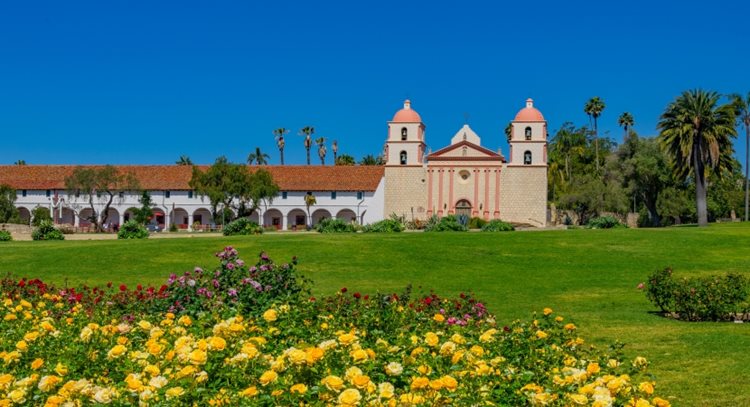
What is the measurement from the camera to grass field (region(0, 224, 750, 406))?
11.8 metres

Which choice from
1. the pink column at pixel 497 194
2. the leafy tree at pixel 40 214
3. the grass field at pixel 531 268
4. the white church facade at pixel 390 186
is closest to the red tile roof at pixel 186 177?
the white church facade at pixel 390 186

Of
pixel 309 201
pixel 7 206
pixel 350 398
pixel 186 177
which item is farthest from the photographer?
pixel 186 177

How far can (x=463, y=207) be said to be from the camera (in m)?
65.6

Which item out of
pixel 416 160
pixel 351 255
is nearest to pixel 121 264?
pixel 351 255

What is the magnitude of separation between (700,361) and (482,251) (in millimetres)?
17208

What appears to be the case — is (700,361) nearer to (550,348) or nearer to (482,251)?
(550,348)

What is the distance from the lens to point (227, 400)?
14.2 feet

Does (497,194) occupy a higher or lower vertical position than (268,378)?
higher

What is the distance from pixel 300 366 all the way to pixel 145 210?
6685 centimetres

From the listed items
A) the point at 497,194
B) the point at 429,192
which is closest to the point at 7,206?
the point at 429,192

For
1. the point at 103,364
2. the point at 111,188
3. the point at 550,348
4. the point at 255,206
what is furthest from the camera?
the point at 111,188

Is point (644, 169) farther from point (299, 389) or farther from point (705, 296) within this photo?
point (299, 389)

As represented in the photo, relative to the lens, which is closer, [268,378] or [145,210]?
[268,378]

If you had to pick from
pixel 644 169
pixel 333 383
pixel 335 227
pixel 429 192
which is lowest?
pixel 333 383
